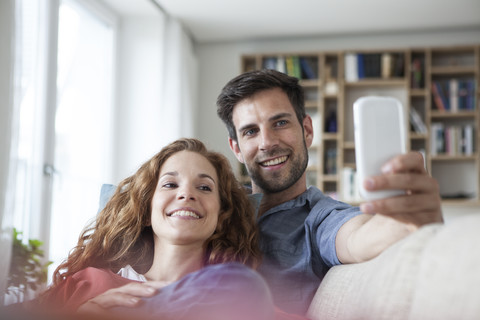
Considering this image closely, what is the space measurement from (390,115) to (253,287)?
1.28 feet

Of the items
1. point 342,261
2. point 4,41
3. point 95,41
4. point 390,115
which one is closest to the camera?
point 390,115

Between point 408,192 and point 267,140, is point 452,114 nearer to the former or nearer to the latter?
point 267,140

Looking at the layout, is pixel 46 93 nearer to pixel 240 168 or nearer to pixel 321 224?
pixel 240 168

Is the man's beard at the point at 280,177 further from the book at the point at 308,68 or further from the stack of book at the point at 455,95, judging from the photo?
the stack of book at the point at 455,95

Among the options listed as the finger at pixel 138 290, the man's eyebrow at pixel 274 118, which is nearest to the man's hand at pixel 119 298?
the finger at pixel 138 290

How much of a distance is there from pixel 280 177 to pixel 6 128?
60.2 inches

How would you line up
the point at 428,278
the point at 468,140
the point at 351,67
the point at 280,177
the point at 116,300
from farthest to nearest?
the point at 351,67 < the point at 468,140 < the point at 280,177 < the point at 116,300 < the point at 428,278

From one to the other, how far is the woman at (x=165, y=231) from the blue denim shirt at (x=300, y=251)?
66mm

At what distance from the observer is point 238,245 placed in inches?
58.6

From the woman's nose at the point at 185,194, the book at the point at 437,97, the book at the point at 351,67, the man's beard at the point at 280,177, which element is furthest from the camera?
the book at the point at 351,67

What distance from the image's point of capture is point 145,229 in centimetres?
155

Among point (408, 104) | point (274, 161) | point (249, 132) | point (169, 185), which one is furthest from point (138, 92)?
point (169, 185)

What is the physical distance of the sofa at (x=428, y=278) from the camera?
2.42 ft

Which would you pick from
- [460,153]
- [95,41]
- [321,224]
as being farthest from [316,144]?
[321,224]
